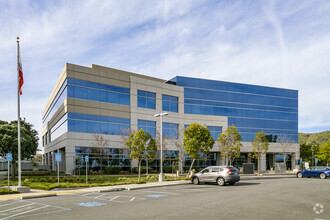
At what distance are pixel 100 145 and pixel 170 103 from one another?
1637cm

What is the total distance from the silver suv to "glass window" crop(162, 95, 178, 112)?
2933 cm

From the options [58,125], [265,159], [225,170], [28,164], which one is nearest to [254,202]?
[225,170]

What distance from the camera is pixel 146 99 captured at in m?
51.0

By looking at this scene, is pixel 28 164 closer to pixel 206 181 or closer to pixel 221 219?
pixel 206 181

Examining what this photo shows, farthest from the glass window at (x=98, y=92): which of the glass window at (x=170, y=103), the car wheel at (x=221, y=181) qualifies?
the car wheel at (x=221, y=181)

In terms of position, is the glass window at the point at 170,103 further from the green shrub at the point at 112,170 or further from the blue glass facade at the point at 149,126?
the green shrub at the point at 112,170

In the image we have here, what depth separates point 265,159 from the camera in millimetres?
Answer: 66375

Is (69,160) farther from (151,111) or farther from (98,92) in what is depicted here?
(151,111)

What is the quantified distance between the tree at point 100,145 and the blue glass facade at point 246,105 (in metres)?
17.7

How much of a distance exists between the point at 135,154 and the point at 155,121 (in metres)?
22.1

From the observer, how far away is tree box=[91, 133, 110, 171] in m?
43.1

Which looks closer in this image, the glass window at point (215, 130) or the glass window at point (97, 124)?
the glass window at point (97, 124)

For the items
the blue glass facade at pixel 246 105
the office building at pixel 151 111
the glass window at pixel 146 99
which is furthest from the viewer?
the blue glass facade at pixel 246 105

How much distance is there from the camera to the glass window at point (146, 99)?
50.2 m
